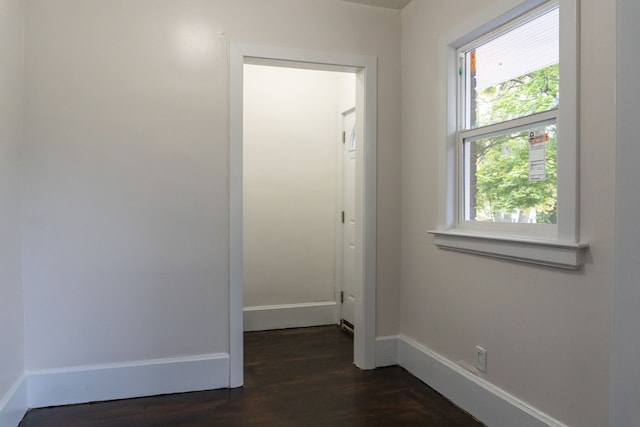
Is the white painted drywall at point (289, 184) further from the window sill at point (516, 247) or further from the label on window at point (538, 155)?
the label on window at point (538, 155)

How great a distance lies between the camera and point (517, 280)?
2.00 m

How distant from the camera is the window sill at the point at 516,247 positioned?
1.67m

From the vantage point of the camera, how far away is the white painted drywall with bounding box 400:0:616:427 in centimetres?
159

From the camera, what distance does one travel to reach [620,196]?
846 millimetres

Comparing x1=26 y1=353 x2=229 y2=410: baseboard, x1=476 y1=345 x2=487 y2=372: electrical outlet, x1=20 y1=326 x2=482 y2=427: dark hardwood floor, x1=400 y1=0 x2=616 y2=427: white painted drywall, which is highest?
x1=400 y1=0 x2=616 y2=427: white painted drywall

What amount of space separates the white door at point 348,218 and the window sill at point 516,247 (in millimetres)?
1345

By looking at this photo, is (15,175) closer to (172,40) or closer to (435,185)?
(172,40)

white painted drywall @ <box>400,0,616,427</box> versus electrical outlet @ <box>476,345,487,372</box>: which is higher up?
white painted drywall @ <box>400,0,616,427</box>

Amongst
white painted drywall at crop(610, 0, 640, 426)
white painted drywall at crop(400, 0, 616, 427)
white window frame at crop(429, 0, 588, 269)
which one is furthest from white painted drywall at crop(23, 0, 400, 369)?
white painted drywall at crop(610, 0, 640, 426)

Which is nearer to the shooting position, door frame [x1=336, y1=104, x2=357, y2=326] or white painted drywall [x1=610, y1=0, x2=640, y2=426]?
white painted drywall [x1=610, y1=0, x2=640, y2=426]

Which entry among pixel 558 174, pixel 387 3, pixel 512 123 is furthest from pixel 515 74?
pixel 387 3

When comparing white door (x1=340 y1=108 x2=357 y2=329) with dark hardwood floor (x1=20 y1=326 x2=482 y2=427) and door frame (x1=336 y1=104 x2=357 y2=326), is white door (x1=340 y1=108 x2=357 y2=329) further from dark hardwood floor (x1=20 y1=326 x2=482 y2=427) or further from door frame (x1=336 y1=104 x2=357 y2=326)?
dark hardwood floor (x1=20 y1=326 x2=482 y2=427)

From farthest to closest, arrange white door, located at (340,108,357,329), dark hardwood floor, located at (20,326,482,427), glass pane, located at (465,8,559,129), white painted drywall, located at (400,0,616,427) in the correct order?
white door, located at (340,108,357,329), dark hardwood floor, located at (20,326,482,427), glass pane, located at (465,8,559,129), white painted drywall, located at (400,0,616,427)

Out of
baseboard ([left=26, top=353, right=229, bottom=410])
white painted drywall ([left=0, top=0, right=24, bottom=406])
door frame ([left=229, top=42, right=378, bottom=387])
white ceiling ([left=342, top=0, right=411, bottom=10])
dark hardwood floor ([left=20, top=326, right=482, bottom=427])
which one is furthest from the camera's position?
white ceiling ([left=342, top=0, right=411, bottom=10])
